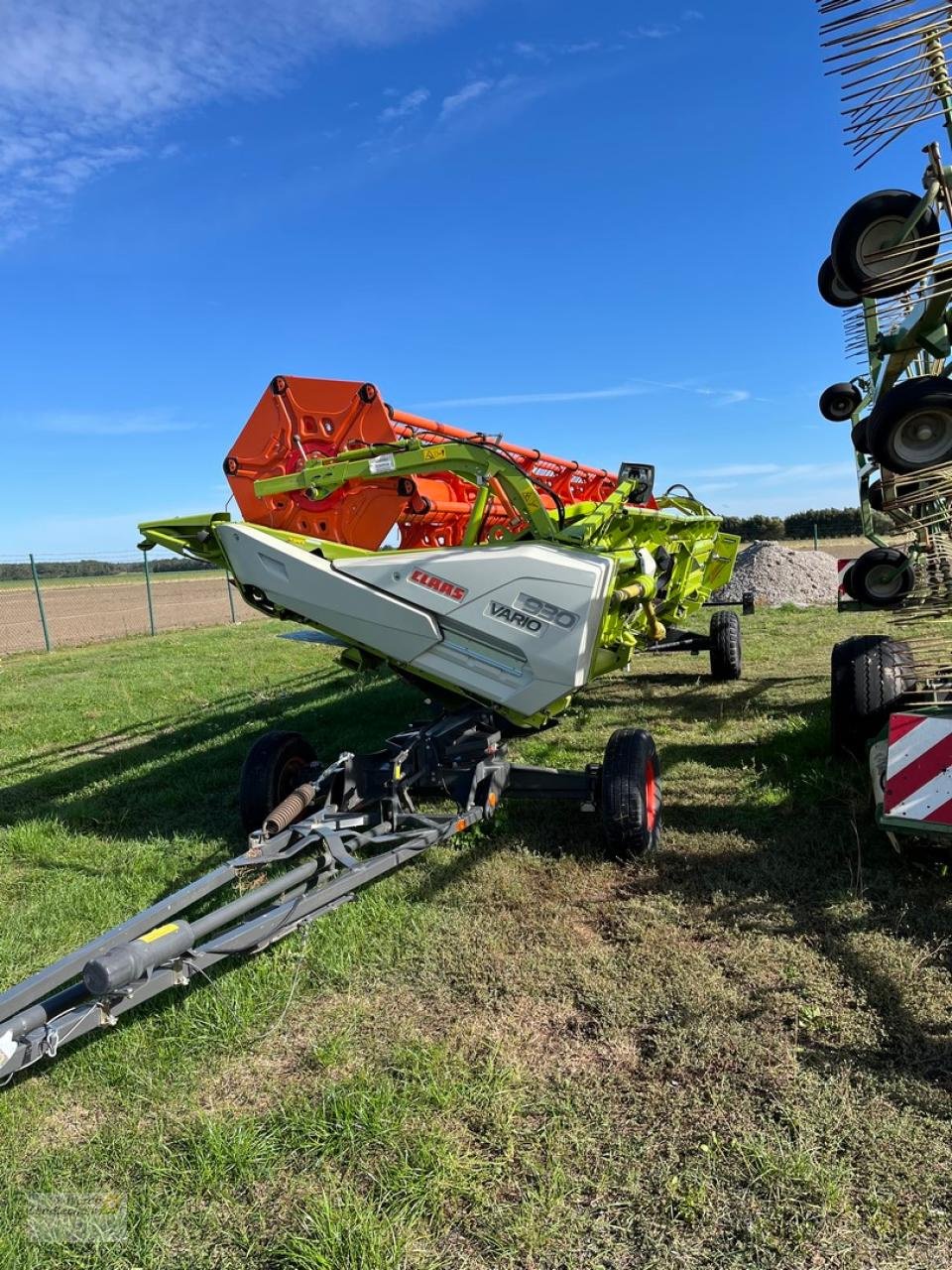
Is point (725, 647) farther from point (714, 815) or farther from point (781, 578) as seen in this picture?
point (781, 578)

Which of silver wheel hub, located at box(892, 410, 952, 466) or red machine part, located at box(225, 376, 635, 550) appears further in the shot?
red machine part, located at box(225, 376, 635, 550)

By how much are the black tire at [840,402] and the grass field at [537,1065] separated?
2.50 m

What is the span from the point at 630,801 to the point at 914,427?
2044mm

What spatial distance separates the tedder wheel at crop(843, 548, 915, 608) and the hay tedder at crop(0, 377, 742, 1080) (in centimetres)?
127

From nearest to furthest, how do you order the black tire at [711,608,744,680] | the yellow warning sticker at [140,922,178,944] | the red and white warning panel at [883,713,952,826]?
the yellow warning sticker at [140,922,178,944] < the red and white warning panel at [883,713,952,826] < the black tire at [711,608,744,680]

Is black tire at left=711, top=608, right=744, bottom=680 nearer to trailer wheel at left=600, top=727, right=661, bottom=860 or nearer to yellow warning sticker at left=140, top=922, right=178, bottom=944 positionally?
trailer wheel at left=600, top=727, right=661, bottom=860

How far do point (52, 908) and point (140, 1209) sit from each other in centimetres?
215

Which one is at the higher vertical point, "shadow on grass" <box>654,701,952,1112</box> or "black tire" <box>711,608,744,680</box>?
"black tire" <box>711,608,744,680</box>

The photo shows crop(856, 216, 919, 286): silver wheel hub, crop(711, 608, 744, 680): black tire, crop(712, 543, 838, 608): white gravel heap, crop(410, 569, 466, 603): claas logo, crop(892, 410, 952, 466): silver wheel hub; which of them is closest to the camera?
crop(892, 410, 952, 466): silver wheel hub

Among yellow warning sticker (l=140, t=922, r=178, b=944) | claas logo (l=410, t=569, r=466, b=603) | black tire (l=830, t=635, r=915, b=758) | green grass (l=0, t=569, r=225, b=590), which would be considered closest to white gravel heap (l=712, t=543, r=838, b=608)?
black tire (l=830, t=635, r=915, b=758)

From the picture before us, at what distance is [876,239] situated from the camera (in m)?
3.12

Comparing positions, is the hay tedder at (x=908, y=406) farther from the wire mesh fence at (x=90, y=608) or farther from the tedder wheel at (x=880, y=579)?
the wire mesh fence at (x=90, y=608)

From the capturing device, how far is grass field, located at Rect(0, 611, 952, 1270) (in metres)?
1.98

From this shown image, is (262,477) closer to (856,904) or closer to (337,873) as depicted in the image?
(337,873)
